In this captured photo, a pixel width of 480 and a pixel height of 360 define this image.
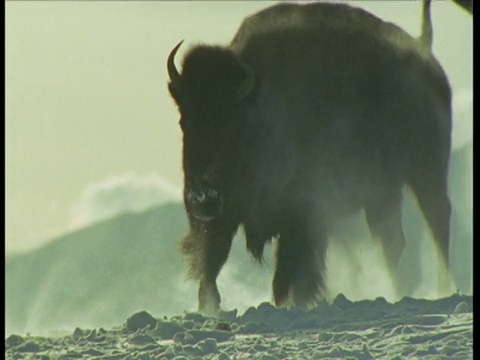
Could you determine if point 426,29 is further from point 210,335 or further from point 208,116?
point 210,335

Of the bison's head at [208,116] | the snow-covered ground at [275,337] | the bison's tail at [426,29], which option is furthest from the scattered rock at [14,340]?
the bison's tail at [426,29]

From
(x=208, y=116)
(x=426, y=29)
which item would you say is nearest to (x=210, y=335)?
(x=208, y=116)

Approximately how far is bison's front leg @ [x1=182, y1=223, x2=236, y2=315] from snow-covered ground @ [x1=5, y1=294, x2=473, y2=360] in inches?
2.0

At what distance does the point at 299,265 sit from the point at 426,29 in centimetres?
81

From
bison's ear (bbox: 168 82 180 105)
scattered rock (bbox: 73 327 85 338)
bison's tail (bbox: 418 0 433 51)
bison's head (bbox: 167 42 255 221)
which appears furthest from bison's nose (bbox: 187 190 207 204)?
bison's tail (bbox: 418 0 433 51)

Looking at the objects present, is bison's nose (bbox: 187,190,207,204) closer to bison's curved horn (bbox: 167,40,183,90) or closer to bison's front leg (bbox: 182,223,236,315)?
bison's front leg (bbox: 182,223,236,315)

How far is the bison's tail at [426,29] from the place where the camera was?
2.66 metres

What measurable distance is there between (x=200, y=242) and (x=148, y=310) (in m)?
0.24

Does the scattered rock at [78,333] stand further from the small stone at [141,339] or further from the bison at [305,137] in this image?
the bison at [305,137]

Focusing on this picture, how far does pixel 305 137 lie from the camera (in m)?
2.56

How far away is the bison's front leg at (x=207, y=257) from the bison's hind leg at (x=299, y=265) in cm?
16

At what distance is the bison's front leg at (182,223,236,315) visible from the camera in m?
2.51
